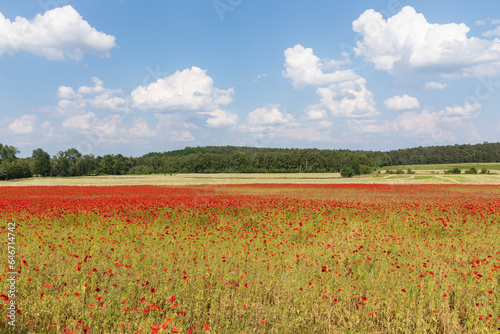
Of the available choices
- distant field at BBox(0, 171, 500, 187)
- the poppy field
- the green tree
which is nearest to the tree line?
the green tree

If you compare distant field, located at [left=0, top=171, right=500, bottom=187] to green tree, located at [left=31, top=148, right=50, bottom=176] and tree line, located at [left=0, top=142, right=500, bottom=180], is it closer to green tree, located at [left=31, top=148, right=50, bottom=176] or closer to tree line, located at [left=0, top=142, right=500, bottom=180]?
tree line, located at [left=0, top=142, right=500, bottom=180]

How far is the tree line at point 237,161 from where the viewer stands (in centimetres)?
9162

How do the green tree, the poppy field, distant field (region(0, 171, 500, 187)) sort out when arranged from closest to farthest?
the poppy field
distant field (region(0, 171, 500, 187))
the green tree

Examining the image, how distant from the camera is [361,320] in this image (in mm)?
4355

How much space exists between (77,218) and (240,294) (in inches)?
362

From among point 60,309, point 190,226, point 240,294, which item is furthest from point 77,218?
point 240,294

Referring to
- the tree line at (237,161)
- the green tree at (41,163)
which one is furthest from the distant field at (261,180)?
the green tree at (41,163)

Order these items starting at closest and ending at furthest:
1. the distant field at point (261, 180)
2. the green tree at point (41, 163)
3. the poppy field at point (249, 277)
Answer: the poppy field at point (249, 277) → the distant field at point (261, 180) → the green tree at point (41, 163)

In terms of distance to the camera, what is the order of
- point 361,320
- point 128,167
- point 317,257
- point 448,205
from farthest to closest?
1. point 128,167
2. point 448,205
3. point 317,257
4. point 361,320

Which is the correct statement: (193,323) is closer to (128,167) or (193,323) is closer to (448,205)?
(448,205)

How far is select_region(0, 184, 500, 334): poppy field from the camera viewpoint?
4.11 m

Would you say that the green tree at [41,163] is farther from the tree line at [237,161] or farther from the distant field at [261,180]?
the distant field at [261,180]

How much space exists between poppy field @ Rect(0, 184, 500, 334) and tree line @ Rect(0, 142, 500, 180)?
70.8 meters

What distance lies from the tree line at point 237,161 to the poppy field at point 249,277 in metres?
70.8
